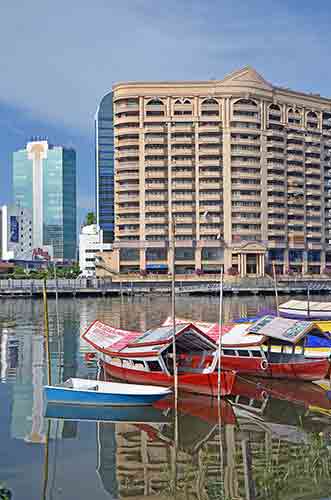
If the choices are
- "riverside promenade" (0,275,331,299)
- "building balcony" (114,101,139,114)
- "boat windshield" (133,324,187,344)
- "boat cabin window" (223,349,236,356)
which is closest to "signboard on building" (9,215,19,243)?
"building balcony" (114,101,139,114)

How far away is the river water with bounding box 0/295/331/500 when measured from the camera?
16.8 metres

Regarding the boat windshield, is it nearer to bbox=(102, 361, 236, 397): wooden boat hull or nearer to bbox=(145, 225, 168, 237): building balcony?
bbox=(102, 361, 236, 397): wooden boat hull

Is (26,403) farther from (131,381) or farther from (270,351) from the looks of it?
(270,351)

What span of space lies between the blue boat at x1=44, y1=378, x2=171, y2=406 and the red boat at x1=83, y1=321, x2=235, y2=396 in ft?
9.18

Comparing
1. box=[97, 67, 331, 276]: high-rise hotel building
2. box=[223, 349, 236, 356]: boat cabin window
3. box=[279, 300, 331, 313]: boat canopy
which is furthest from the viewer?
box=[97, 67, 331, 276]: high-rise hotel building

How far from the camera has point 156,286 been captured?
120 m

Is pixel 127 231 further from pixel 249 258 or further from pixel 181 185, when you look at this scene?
pixel 249 258

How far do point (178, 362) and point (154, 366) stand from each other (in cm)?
117

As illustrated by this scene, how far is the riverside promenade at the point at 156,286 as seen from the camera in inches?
4432

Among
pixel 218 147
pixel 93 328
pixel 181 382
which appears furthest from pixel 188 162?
pixel 181 382

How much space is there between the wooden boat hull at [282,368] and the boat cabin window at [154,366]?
13.0 ft

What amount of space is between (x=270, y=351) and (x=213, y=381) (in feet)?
19.3

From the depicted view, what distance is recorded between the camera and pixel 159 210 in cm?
12962

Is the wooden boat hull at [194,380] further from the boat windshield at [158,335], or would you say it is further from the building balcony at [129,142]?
the building balcony at [129,142]
